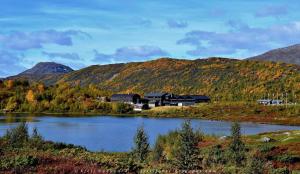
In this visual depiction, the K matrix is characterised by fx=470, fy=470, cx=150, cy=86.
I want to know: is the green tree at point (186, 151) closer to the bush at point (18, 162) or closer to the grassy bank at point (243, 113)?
the bush at point (18, 162)

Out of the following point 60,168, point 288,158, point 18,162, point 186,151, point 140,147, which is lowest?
point 288,158

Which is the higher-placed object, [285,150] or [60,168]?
[60,168]

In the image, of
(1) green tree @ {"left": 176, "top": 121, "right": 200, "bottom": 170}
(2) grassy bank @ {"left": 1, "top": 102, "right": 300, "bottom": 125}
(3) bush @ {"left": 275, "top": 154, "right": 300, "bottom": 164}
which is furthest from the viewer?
(2) grassy bank @ {"left": 1, "top": 102, "right": 300, "bottom": 125}

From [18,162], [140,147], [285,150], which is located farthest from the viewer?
[285,150]

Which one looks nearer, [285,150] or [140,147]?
[140,147]

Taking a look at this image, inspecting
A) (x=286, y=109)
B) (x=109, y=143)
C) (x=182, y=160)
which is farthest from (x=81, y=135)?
(x=286, y=109)

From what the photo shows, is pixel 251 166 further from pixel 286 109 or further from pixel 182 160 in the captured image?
pixel 286 109

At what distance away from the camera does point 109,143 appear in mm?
77312

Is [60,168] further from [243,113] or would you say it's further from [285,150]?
[243,113]

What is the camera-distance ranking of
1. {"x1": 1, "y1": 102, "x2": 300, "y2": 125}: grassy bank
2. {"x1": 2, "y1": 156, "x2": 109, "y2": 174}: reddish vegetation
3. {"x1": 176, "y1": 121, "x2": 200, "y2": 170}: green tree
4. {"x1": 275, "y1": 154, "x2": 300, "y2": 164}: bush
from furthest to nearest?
1. {"x1": 1, "y1": 102, "x2": 300, "y2": 125}: grassy bank
2. {"x1": 275, "y1": 154, "x2": 300, "y2": 164}: bush
3. {"x1": 176, "y1": 121, "x2": 200, "y2": 170}: green tree
4. {"x1": 2, "y1": 156, "x2": 109, "y2": 174}: reddish vegetation

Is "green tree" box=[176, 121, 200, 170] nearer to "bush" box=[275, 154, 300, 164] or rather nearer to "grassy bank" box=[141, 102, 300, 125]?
"bush" box=[275, 154, 300, 164]

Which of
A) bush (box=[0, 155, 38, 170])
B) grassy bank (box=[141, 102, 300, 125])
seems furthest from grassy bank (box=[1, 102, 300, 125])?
bush (box=[0, 155, 38, 170])

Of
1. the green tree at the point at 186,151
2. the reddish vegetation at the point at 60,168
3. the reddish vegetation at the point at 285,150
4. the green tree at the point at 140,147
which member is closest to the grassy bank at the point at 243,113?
the reddish vegetation at the point at 285,150

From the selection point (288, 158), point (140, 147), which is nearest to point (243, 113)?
point (288, 158)
